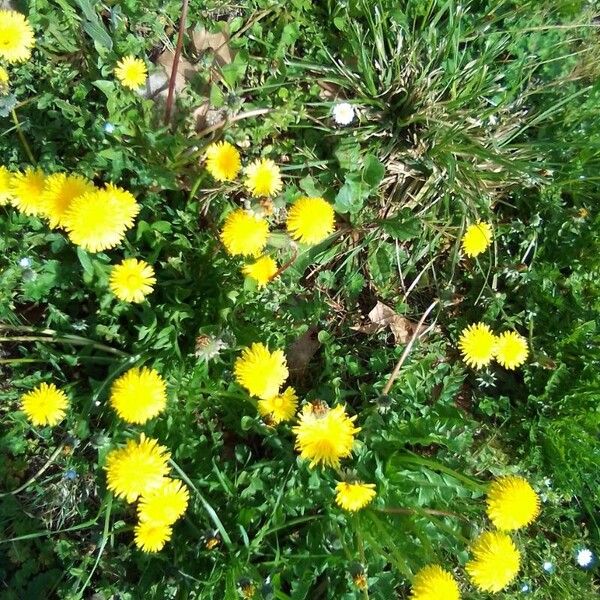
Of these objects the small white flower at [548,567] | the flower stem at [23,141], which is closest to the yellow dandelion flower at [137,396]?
the flower stem at [23,141]

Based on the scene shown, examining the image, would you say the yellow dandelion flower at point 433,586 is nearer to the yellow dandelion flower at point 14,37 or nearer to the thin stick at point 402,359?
the thin stick at point 402,359

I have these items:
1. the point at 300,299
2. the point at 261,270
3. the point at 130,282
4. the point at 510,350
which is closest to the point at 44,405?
the point at 130,282

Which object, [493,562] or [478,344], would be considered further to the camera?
[478,344]

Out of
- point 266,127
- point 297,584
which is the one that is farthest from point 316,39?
point 297,584

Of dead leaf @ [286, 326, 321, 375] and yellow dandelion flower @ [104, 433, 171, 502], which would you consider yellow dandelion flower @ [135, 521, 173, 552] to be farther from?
dead leaf @ [286, 326, 321, 375]

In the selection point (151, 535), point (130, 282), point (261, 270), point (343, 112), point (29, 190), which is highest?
point (343, 112)

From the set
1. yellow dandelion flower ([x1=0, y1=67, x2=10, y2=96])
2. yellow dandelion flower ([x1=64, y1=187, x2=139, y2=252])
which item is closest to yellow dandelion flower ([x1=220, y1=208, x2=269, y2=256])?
yellow dandelion flower ([x1=64, y1=187, x2=139, y2=252])

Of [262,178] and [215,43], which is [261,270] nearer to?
[262,178]
